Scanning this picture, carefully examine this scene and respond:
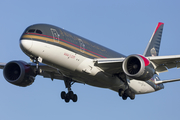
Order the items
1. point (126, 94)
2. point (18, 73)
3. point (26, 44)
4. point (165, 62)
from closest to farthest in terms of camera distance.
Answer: point (26, 44), point (165, 62), point (126, 94), point (18, 73)

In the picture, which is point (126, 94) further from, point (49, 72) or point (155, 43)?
point (155, 43)

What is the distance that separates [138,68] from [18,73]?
1328 cm

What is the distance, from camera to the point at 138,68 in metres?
29.8

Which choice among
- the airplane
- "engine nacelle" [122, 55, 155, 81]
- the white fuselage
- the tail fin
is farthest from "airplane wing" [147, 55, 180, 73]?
the tail fin

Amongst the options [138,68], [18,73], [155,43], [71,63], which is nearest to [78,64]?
[71,63]

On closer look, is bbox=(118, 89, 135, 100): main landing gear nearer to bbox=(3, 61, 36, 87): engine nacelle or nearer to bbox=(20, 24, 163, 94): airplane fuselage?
bbox=(20, 24, 163, 94): airplane fuselage

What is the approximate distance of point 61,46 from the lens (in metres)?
28.8

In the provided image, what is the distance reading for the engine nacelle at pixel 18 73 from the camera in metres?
35.0

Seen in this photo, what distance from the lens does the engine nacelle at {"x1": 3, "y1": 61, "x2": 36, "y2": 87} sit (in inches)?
1377

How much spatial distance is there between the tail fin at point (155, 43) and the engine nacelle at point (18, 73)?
14.9 metres

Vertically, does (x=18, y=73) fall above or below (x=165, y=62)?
below

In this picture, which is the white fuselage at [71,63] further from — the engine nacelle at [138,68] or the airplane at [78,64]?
→ the engine nacelle at [138,68]

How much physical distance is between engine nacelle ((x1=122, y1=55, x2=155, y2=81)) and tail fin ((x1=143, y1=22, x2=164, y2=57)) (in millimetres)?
11605

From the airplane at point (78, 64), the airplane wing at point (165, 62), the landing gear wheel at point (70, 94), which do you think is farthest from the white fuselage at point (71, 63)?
the airplane wing at point (165, 62)
